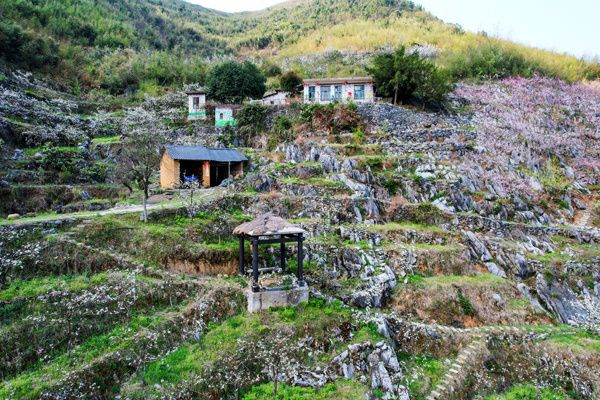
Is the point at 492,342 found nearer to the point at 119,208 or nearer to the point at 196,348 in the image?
the point at 196,348

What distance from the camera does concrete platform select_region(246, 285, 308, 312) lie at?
15984 millimetres

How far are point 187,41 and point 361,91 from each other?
179 ft

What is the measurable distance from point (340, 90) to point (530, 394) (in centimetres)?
2978

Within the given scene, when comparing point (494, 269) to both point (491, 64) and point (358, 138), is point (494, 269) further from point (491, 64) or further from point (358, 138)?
point (491, 64)

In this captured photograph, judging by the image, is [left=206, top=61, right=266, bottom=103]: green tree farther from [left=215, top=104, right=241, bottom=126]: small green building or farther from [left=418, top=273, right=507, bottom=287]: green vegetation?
[left=418, top=273, right=507, bottom=287]: green vegetation

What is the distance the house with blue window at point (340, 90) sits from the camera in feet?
123

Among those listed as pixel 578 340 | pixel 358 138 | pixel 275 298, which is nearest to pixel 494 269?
pixel 578 340

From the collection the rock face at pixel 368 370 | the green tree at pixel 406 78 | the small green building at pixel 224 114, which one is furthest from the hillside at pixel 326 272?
the small green building at pixel 224 114

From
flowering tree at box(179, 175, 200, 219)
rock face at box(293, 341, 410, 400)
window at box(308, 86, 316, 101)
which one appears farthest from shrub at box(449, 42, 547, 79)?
rock face at box(293, 341, 410, 400)

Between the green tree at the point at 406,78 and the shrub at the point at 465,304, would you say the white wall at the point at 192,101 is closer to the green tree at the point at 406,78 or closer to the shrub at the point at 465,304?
the green tree at the point at 406,78

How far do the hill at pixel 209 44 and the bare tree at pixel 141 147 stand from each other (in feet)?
33.1

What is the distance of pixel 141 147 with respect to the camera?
29.2 m

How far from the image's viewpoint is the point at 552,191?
28.8 metres

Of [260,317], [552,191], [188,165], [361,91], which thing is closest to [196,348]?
[260,317]
